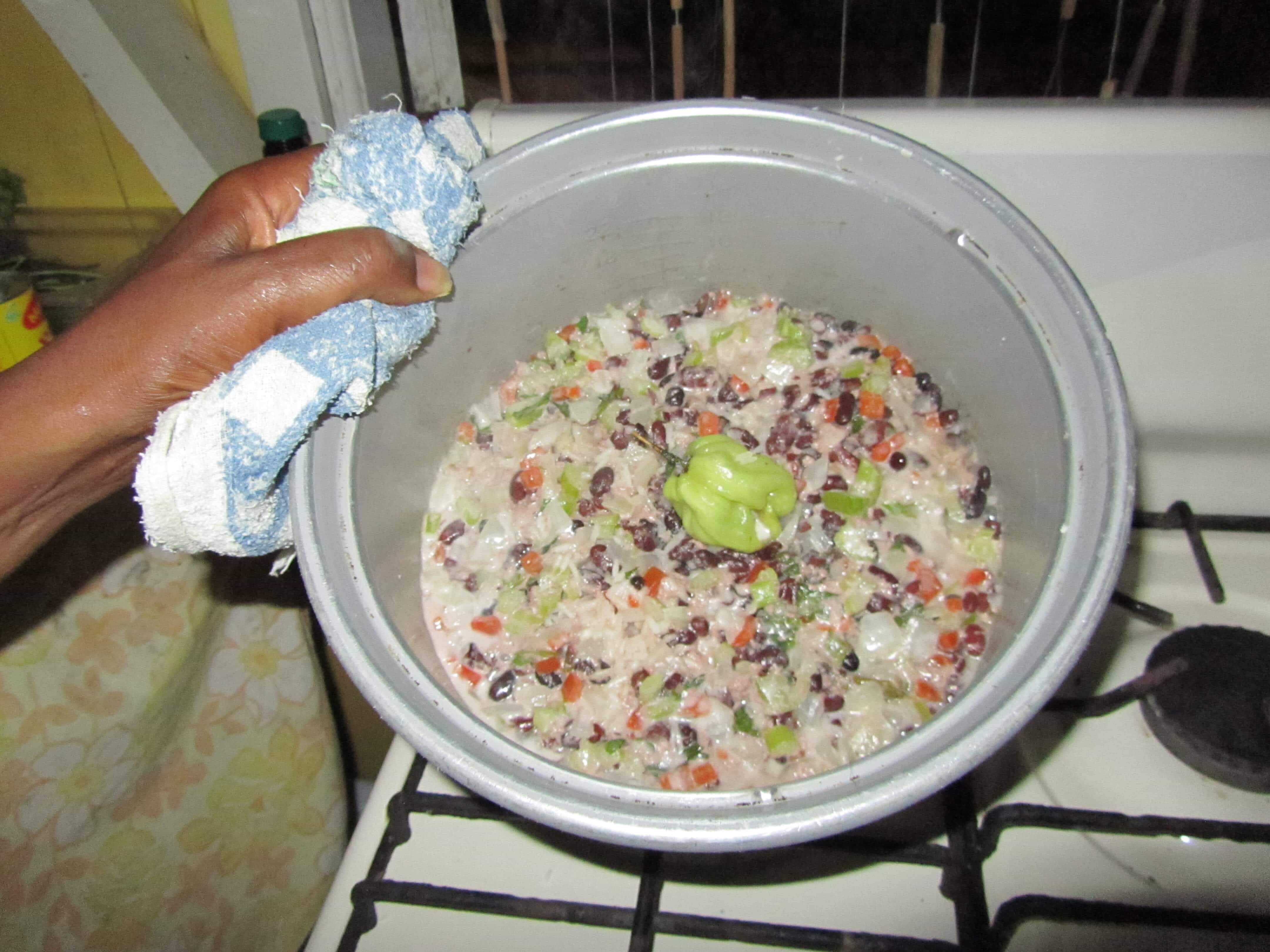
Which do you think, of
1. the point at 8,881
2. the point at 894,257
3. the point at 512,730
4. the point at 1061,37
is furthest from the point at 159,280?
the point at 1061,37

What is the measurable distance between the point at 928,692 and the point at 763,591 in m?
0.24

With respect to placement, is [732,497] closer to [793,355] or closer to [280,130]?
[793,355]

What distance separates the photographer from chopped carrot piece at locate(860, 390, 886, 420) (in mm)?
1179

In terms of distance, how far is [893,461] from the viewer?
1154 millimetres

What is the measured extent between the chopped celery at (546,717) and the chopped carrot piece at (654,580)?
0.62 feet

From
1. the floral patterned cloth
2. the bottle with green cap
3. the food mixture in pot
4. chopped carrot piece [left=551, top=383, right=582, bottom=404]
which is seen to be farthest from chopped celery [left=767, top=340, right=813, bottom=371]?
the floral patterned cloth

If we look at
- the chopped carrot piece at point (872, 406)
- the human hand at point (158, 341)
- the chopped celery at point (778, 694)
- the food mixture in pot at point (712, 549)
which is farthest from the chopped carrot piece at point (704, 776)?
the human hand at point (158, 341)

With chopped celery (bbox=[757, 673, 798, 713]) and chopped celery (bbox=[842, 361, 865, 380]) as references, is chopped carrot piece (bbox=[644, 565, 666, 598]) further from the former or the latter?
chopped celery (bbox=[842, 361, 865, 380])

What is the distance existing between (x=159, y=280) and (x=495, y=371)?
0.49m

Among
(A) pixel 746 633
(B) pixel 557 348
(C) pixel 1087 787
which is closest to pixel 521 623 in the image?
(A) pixel 746 633

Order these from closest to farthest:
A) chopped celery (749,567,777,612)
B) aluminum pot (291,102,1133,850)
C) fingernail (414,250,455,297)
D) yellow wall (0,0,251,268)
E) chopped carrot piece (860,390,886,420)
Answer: aluminum pot (291,102,1133,850) < fingernail (414,250,455,297) < chopped celery (749,567,777,612) < chopped carrot piece (860,390,886,420) < yellow wall (0,0,251,268)

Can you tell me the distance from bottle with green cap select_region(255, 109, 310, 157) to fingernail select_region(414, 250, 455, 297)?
0.61 metres

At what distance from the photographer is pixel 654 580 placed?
1086 mm

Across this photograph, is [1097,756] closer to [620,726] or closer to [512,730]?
[620,726]
